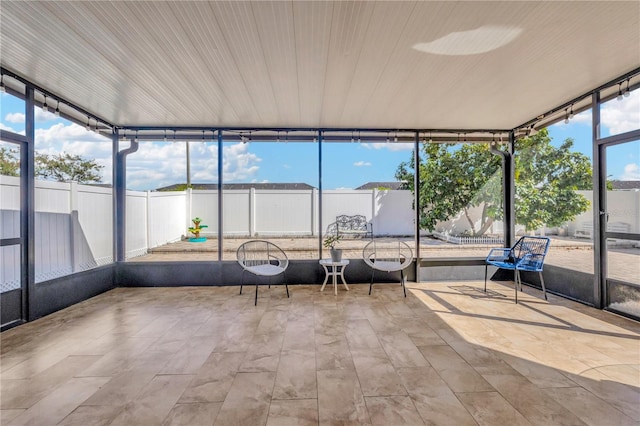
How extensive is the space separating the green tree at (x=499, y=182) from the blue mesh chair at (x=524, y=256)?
0.46m

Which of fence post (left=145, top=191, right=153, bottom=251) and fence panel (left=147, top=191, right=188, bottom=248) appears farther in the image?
fence panel (left=147, top=191, right=188, bottom=248)

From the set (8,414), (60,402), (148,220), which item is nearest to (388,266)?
(60,402)

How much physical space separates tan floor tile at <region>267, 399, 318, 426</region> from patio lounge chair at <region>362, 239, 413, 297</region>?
2434 millimetres

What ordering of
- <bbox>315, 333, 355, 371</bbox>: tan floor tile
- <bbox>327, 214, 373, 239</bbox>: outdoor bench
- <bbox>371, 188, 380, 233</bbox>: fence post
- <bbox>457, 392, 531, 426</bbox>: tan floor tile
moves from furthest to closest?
1. <bbox>371, 188, 380, 233</bbox>: fence post
2. <bbox>327, 214, 373, 239</bbox>: outdoor bench
3. <bbox>315, 333, 355, 371</bbox>: tan floor tile
4. <bbox>457, 392, 531, 426</bbox>: tan floor tile

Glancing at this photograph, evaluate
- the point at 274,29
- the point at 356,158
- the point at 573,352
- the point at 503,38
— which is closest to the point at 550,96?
the point at 503,38

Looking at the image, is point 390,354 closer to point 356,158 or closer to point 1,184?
point 1,184

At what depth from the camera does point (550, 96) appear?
3451mm

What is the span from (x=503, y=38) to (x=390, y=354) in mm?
2551

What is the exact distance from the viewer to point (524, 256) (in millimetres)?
3861

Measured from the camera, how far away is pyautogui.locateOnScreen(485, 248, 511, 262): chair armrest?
14.0 feet

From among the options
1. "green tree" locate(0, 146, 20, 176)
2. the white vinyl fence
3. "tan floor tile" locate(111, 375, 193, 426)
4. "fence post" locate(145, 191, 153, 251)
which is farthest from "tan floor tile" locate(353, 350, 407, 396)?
"fence post" locate(145, 191, 153, 251)

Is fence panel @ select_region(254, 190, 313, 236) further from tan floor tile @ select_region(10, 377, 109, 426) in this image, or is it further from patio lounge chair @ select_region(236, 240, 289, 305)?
tan floor tile @ select_region(10, 377, 109, 426)

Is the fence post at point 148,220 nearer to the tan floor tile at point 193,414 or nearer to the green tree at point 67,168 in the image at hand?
the green tree at point 67,168

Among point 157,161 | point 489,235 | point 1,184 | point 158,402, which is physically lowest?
point 158,402
